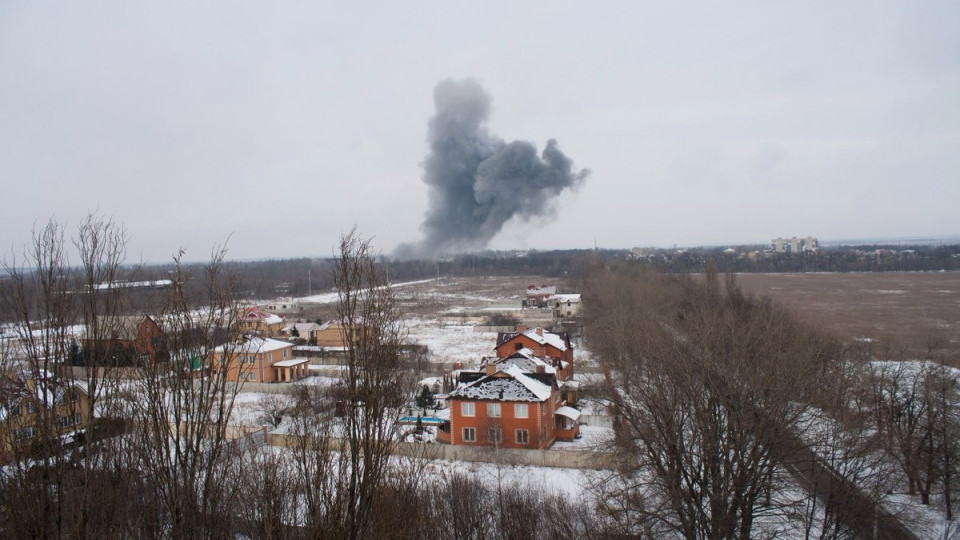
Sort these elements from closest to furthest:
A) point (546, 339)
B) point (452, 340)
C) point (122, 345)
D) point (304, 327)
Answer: point (122, 345) < point (546, 339) < point (452, 340) < point (304, 327)

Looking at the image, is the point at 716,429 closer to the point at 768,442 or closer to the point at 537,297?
the point at 768,442

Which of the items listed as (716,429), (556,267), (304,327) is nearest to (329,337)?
(304,327)

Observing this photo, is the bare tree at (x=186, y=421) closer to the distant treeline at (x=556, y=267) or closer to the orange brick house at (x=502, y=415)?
the orange brick house at (x=502, y=415)

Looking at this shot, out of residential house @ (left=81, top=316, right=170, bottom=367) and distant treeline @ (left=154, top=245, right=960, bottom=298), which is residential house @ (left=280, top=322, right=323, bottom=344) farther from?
distant treeline @ (left=154, top=245, right=960, bottom=298)

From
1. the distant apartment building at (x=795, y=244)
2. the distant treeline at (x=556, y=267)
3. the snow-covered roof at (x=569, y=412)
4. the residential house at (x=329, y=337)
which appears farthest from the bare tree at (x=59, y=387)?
the distant apartment building at (x=795, y=244)

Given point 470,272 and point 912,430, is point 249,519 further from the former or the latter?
point 470,272

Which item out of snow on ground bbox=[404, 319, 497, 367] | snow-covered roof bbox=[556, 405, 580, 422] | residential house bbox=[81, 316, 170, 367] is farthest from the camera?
snow on ground bbox=[404, 319, 497, 367]

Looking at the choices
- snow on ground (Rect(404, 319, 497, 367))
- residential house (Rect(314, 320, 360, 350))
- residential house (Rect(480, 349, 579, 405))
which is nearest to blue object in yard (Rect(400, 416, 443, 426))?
residential house (Rect(480, 349, 579, 405))
